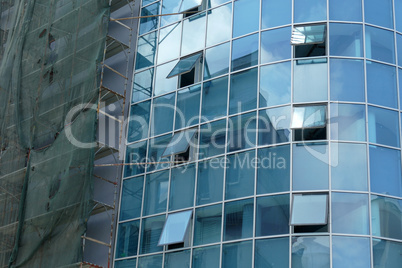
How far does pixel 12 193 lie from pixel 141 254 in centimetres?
533

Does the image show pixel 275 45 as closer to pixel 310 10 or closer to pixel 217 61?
pixel 310 10

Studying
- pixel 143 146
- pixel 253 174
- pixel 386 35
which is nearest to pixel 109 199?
pixel 143 146

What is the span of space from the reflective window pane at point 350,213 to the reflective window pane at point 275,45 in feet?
15.3

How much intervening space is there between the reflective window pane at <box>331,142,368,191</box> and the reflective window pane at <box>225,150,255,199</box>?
2321 mm

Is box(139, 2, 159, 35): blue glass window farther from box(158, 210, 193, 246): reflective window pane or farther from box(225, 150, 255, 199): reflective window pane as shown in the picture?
box(158, 210, 193, 246): reflective window pane

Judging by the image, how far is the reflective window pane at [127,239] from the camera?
2284 centimetres

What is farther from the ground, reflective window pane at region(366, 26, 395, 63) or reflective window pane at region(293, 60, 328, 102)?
reflective window pane at region(366, 26, 395, 63)

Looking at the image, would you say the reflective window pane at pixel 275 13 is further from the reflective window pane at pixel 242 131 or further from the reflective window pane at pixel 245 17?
the reflective window pane at pixel 242 131

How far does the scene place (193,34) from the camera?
79.8 ft

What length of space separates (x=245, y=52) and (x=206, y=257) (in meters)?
6.34

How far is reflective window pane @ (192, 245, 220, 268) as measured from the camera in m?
20.6

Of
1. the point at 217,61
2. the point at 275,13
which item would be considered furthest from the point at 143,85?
the point at 275,13

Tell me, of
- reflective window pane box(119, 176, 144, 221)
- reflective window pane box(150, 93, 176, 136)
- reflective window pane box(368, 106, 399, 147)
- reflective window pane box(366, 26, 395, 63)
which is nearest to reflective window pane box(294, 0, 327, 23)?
reflective window pane box(366, 26, 395, 63)

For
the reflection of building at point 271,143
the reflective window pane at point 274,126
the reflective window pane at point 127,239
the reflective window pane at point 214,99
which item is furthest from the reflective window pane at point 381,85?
the reflective window pane at point 127,239
